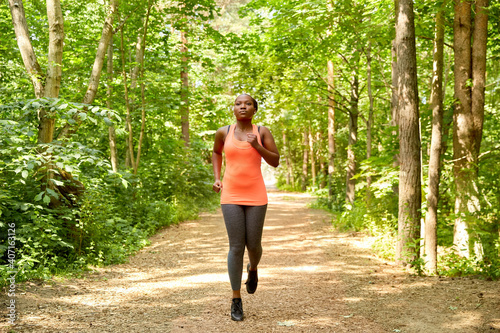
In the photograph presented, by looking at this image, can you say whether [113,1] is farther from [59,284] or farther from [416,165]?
[416,165]

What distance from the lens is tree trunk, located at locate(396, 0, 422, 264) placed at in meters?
6.03

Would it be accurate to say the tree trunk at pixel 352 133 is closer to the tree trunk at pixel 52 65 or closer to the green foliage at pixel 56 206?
the green foliage at pixel 56 206

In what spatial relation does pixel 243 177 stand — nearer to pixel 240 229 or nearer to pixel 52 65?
pixel 240 229

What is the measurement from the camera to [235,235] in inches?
156

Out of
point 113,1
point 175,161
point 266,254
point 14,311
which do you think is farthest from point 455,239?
point 175,161

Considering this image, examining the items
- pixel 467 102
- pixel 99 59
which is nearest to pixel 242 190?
pixel 467 102

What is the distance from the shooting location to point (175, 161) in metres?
14.4

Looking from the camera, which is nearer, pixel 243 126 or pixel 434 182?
pixel 243 126

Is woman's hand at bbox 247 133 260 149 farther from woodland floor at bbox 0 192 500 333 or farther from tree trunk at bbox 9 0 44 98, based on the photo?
tree trunk at bbox 9 0 44 98

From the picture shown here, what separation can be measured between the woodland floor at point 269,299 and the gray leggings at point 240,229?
0.54 meters

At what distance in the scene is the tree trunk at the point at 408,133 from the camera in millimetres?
6027

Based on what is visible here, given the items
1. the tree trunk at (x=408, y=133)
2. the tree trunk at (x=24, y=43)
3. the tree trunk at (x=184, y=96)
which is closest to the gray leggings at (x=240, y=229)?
the tree trunk at (x=408, y=133)

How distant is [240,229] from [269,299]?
1386 mm

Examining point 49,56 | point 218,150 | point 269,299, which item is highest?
point 49,56
